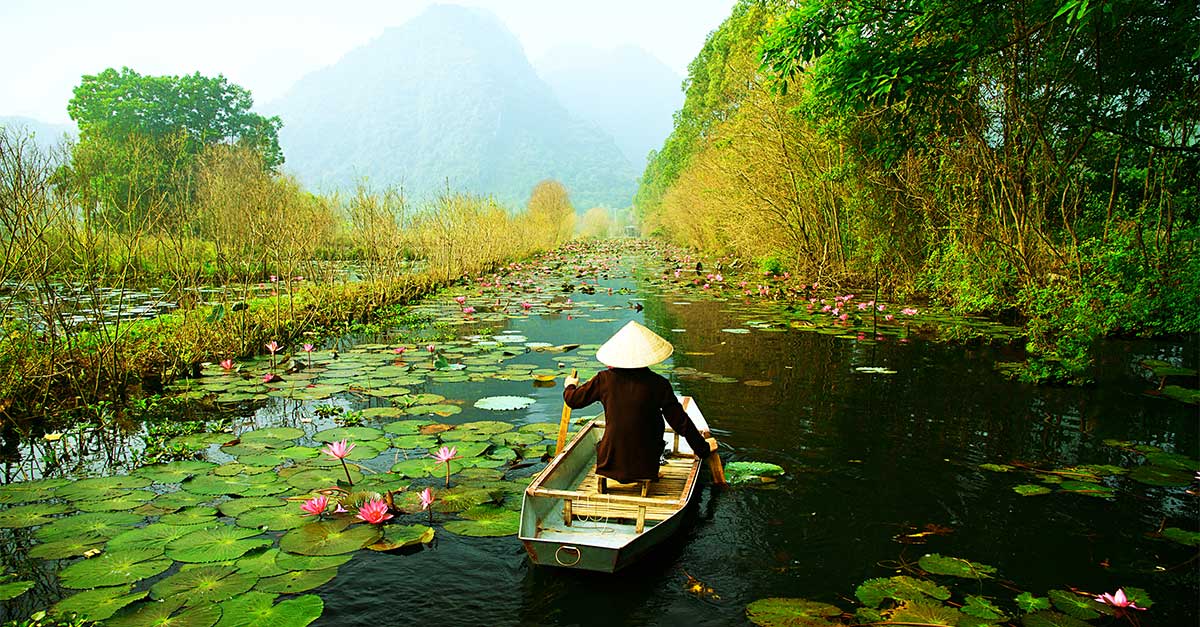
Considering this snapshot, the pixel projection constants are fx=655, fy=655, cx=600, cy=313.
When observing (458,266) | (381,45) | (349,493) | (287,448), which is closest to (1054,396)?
(349,493)

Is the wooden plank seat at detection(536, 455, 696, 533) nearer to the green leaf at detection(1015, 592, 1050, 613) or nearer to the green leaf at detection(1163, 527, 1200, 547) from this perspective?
the green leaf at detection(1015, 592, 1050, 613)

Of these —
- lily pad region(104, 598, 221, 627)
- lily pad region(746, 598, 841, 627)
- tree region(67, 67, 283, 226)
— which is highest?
tree region(67, 67, 283, 226)

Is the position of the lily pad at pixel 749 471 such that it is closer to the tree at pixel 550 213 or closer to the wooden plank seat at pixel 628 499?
the wooden plank seat at pixel 628 499

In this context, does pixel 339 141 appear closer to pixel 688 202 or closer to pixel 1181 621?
pixel 688 202

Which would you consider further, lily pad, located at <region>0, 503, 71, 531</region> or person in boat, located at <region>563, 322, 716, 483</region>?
person in boat, located at <region>563, 322, 716, 483</region>

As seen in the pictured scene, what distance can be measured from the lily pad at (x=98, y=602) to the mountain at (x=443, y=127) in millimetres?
105100

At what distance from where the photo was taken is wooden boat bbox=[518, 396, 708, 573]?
10.0 feet

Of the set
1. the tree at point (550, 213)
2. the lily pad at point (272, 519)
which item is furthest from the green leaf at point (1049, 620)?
the tree at point (550, 213)

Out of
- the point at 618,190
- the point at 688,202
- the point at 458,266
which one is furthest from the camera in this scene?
the point at 618,190

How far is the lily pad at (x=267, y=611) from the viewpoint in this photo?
2.66 meters

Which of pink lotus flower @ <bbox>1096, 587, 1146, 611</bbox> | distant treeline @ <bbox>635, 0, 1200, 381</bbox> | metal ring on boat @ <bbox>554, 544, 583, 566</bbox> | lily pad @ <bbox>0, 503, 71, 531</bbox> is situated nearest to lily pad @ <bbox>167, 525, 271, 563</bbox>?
lily pad @ <bbox>0, 503, 71, 531</bbox>

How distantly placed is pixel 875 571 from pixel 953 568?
0.37 meters

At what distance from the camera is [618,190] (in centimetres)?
13125

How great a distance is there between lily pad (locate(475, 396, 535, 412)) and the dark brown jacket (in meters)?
2.39
